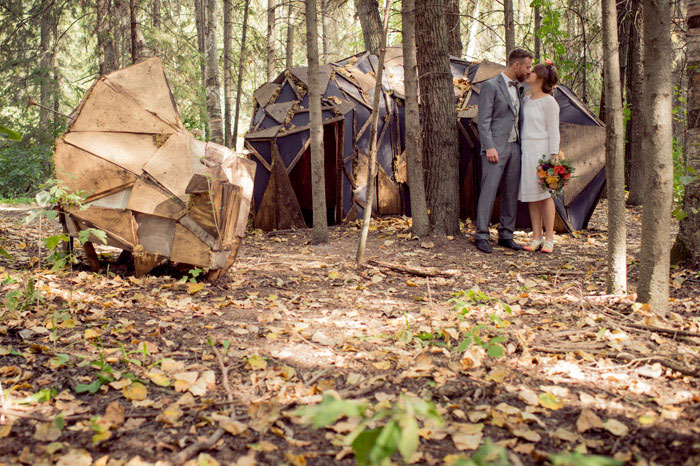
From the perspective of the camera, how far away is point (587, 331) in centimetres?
297

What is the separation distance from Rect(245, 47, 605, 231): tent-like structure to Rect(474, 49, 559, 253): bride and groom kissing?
144 centimetres

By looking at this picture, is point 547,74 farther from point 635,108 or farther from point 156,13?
point 156,13

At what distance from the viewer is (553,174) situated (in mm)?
5469

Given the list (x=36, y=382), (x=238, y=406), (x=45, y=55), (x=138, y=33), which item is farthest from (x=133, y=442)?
(x=45, y=55)

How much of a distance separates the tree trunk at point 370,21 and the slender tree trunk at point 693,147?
6.44 m

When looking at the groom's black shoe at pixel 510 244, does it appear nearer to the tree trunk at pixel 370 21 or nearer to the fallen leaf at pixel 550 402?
the fallen leaf at pixel 550 402

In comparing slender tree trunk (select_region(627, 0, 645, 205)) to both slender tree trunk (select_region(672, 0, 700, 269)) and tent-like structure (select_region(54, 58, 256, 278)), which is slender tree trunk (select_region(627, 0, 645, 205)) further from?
tent-like structure (select_region(54, 58, 256, 278))

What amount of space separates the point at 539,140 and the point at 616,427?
4375mm

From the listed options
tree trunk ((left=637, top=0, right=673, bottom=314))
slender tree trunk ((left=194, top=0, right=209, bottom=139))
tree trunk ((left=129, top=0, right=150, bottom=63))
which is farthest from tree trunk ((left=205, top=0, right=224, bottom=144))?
tree trunk ((left=637, top=0, right=673, bottom=314))

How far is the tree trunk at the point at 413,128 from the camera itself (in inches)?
212

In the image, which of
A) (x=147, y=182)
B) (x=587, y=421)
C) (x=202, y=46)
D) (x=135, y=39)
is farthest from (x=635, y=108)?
(x=202, y=46)

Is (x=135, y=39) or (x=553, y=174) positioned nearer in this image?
(x=553, y=174)

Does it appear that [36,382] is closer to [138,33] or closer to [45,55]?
[138,33]

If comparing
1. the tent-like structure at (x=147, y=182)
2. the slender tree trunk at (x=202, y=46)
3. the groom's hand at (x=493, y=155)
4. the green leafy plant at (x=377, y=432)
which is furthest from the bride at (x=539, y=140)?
the slender tree trunk at (x=202, y=46)
